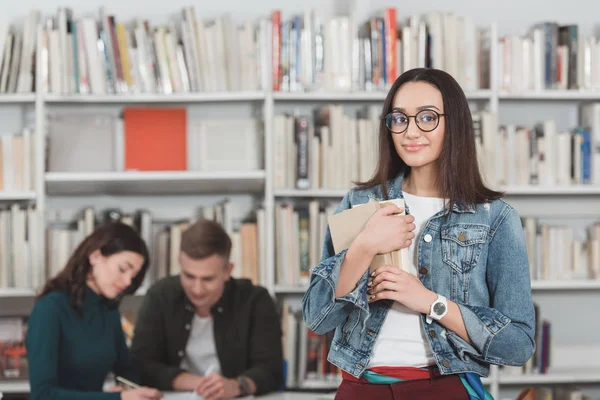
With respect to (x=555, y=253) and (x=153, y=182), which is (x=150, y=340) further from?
(x=555, y=253)

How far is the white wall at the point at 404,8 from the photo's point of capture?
11.7 feet

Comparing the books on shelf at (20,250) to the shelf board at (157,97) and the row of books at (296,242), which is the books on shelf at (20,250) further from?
the row of books at (296,242)

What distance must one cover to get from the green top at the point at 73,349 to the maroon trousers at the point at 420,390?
3.94 ft

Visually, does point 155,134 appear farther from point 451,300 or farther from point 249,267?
point 451,300

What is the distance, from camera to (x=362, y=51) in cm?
335

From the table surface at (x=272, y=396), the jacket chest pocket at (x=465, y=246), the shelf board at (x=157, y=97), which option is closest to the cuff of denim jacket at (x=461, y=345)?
the jacket chest pocket at (x=465, y=246)

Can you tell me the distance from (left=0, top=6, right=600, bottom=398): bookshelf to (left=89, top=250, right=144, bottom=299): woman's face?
0.68 m

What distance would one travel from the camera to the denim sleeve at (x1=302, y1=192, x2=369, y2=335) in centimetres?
135

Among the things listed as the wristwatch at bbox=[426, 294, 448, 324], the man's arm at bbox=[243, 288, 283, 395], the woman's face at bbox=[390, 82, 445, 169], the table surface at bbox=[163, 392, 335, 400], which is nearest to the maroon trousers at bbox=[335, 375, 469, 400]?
the wristwatch at bbox=[426, 294, 448, 324]

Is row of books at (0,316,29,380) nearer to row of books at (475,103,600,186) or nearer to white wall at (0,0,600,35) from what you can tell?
white wall at (0,0,600,35)

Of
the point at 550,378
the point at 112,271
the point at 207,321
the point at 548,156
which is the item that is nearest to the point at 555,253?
the point at 548,156

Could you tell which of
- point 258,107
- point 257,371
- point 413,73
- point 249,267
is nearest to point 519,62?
point 258,107

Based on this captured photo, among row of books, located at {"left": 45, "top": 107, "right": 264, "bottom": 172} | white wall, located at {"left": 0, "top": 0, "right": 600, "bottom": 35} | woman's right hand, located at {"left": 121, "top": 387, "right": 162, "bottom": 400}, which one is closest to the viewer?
woman's right hand, located at {"left": 121, "top": 387, "right": 162, "bottom": 400}

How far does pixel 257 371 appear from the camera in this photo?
267cm
